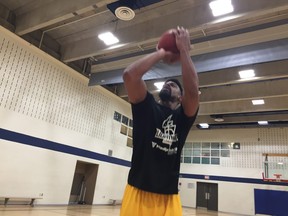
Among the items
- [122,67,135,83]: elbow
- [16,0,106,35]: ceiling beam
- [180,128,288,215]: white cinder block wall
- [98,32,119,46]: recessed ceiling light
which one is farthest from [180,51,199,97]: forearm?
[180,128,288,215]: white cinder block wall

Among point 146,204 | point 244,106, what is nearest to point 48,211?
point 146,204

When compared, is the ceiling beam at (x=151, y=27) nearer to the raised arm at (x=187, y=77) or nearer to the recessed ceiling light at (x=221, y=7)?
the recessed ceiling light at (x=221, y=7)

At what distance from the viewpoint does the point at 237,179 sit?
48.1 feet

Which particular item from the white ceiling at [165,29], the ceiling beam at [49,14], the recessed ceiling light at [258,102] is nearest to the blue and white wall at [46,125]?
the ceiling beam at [49,14]

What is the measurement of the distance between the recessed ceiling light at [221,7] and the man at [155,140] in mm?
4883

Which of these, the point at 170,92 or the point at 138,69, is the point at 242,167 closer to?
the point at 170,92

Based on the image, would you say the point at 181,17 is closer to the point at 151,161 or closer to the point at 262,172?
the point at 151,161

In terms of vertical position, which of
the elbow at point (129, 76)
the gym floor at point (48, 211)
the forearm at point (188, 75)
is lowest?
the gym floor at point (48, 211)

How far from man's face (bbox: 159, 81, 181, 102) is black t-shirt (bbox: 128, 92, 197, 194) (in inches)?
4.8

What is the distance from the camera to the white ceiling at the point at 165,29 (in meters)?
6.59

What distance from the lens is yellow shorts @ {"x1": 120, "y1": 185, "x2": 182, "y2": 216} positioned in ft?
4.68

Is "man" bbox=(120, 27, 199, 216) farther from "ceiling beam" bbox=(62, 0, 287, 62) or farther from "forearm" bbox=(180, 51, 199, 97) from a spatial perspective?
"ceiling beam" bbox=(62, 0, 287, 62)

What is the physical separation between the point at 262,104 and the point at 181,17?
279 inches

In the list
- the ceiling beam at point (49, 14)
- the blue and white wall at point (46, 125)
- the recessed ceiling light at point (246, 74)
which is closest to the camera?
the ceiling beam at point (49, 14)
